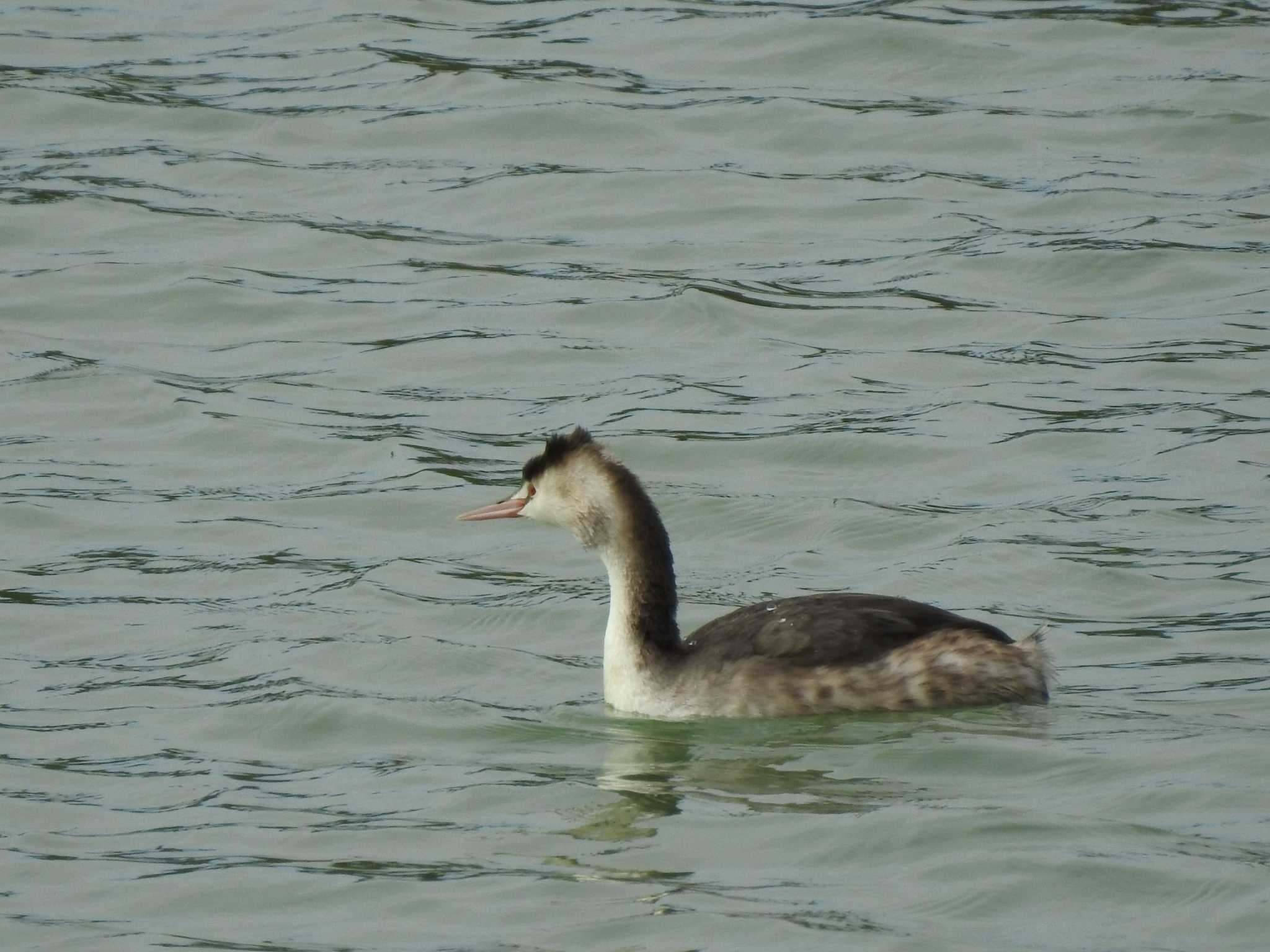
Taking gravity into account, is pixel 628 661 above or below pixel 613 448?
below

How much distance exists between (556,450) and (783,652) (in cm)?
125

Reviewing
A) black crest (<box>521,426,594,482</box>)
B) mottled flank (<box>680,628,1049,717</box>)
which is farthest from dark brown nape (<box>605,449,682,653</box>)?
mottled flank (<box>680,628,1049,717</box>)

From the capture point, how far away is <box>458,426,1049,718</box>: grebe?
8.55 metres

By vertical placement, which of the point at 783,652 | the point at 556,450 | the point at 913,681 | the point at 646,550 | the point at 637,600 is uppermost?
the point at 556,450

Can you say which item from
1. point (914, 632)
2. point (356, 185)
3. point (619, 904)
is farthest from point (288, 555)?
point (356, 185)

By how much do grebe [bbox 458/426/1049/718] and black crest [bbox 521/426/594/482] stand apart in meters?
0.08

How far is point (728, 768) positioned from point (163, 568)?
11.2 feet

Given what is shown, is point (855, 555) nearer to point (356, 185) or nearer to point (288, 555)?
point (288, 555)

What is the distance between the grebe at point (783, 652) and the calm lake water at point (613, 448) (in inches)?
4.8

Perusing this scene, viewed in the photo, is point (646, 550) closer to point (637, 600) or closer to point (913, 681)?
point (637, 600)

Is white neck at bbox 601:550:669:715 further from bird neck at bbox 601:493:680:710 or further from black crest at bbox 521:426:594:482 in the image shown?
black crest at bbox 521:426:594:482

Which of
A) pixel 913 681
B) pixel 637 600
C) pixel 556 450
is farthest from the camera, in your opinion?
pixel 556 450

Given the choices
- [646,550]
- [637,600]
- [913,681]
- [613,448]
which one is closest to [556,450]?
[646,550]

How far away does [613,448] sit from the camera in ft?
38.3
